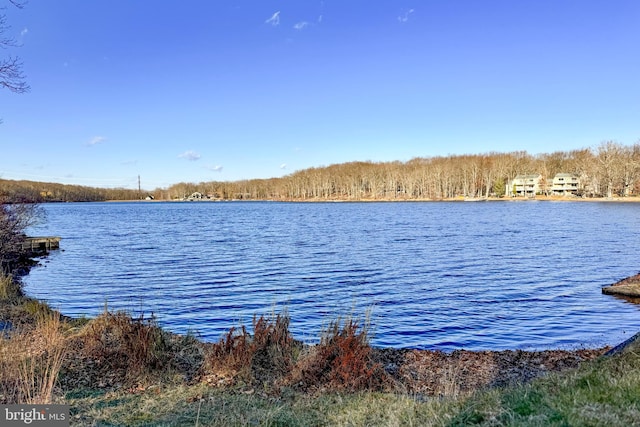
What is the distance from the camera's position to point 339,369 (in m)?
7.90

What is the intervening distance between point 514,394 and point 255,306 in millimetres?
12004

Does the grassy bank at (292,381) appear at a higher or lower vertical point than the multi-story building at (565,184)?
lower

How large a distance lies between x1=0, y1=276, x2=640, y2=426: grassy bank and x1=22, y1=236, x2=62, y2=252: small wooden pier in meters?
27.3

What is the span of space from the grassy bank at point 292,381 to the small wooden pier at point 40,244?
2732 centimetres

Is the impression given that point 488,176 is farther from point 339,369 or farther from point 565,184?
point 339,369

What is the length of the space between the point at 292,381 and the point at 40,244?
3644 cm

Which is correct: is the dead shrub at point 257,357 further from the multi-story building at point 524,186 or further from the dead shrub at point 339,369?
the multi-story building at point 524,186

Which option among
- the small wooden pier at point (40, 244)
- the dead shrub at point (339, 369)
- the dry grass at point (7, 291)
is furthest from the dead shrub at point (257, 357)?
the small wooden pier at point (40, 244)

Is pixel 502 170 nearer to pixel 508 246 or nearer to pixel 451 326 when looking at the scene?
pixel 508 246

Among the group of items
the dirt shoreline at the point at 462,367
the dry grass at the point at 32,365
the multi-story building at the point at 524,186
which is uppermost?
the multi-story building at the point at 524,186

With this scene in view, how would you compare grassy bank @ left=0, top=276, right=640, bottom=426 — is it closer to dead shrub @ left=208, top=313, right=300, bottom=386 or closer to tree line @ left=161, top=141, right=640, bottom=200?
dead shrub @ left=208, top=313, right=300, bottom=386

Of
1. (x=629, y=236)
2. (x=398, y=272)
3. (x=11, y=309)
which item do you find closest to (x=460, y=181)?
(x=629, y=236)

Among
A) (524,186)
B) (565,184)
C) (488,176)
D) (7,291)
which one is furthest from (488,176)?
(7,291)

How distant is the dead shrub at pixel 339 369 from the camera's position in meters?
7.74
